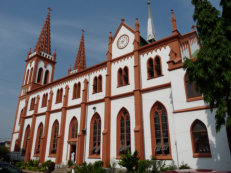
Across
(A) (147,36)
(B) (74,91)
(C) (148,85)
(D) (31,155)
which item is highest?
(A) (147,36)

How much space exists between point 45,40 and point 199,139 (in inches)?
1465

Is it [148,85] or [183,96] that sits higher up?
[148,85]

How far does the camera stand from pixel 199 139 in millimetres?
11930

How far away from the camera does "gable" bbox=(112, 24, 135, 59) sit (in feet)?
Result: 64.4

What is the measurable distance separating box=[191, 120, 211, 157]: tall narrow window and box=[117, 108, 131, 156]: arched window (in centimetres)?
630

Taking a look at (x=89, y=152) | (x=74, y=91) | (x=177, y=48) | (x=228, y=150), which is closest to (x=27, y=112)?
(x=74, y=91)

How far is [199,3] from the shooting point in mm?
9523

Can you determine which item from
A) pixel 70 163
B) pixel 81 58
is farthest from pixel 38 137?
pixel 81 58

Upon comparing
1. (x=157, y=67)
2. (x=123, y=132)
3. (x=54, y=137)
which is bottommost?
(x=54, y=137)

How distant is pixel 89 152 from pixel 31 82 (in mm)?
21006

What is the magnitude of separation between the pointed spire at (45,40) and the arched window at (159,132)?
29.6m

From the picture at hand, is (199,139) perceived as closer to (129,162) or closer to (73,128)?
(129,162)

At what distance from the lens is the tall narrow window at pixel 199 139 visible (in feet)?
37.9

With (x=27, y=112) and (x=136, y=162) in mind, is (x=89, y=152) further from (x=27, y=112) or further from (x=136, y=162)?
(x=27, y=112)
